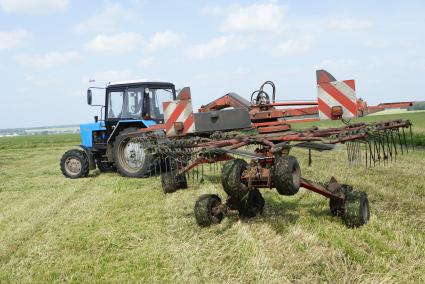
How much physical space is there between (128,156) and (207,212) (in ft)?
16.8

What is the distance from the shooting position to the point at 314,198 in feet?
20.0

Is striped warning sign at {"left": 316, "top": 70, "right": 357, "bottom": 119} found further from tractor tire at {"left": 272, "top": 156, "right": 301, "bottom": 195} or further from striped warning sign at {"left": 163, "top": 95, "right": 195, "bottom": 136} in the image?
striped warning sign at {"left": 163, "top": 95, "right": 195, "bottom": 136}

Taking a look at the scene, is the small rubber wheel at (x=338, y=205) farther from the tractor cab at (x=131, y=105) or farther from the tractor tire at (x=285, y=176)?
Answer: the tractor cab at (x=131, y=105)

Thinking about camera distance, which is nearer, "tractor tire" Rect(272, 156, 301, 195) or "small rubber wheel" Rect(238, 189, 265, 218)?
"tractor tire" Rect(272, 156, 301, 195)

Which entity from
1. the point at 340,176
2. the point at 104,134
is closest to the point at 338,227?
the point at 340,176

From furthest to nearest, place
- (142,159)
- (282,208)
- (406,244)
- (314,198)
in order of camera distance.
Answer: (142,159), (314,198), (282,208), (406,244)

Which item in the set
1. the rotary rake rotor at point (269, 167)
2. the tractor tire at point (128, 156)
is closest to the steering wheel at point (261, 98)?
the rotary rake rotor at point (269, 167)

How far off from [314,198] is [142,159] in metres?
4.50

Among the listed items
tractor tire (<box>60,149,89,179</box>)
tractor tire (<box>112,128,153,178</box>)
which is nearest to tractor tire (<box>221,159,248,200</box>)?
tractor tire (<box>112,128,153,178</box>)

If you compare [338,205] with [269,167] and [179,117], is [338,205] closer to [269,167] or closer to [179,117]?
[269,167]

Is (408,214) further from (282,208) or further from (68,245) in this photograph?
(68,245)

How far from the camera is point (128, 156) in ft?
31.4

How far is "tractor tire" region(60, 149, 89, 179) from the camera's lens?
10.3m

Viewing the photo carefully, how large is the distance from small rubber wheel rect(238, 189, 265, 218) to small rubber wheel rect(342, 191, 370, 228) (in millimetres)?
1047
